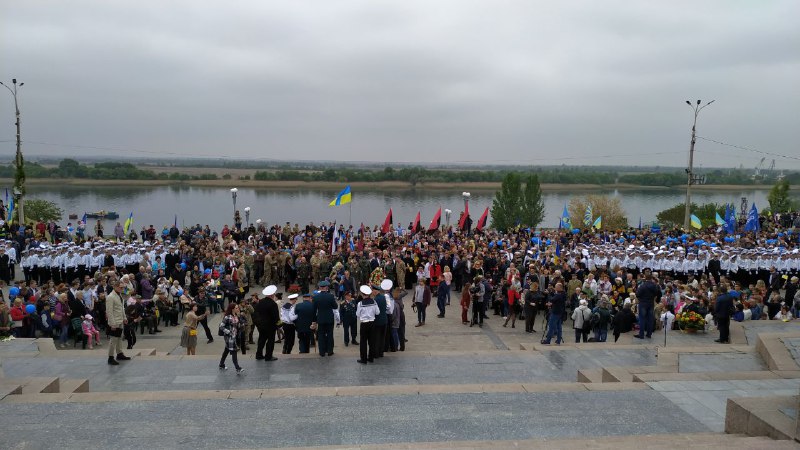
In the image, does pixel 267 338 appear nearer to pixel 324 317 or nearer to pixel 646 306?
pixel 324 317

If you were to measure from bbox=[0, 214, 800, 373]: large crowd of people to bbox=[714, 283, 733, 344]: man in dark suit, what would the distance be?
2 centimetres

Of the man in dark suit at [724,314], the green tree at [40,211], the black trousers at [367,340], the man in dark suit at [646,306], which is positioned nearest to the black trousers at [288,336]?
the black trousers at [367,340]

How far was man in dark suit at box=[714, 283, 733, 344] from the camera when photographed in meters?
11.4

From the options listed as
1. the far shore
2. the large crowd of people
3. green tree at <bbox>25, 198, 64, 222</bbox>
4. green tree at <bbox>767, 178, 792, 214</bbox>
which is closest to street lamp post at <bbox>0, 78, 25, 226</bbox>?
the large crowd of people

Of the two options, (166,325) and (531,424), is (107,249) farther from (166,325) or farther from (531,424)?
(531,424)

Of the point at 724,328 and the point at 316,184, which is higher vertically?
the point at 724,328

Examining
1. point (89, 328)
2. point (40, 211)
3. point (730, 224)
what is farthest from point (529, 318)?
point (40, 211)

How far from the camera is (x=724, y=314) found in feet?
37.9

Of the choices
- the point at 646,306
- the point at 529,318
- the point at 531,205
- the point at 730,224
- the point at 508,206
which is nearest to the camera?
the point at 646,306

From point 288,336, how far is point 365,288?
2.01m

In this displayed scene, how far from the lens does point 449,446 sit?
5656mm

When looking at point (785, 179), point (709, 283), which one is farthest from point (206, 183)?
point (709, 283)

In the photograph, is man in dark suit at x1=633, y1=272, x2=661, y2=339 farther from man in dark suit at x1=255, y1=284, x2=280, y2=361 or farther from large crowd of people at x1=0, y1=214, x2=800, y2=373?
man in dark suit at x1=255, y1=284, x2=280, y2=361

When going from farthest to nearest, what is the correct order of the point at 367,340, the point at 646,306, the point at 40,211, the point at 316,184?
the point at 316,184
the point at 40,211
the point at 646,306
the point at 367,340
